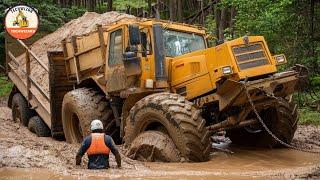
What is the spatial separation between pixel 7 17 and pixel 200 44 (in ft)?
28.0

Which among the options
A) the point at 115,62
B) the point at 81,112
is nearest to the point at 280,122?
the point at 115,62

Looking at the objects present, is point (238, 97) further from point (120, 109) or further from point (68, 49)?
point (68, 49)

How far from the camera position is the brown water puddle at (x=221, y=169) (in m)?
7.05

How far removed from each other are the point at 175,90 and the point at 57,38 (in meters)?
7.25

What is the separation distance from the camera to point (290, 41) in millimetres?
15852

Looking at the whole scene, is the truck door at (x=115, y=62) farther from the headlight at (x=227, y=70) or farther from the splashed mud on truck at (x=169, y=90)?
the headlight at (x=227, y=70)

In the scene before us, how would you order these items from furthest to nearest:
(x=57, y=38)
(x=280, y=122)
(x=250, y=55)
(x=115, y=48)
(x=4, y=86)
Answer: (x=4, y=86), (x=57, y=38), (x=115, y=48), (x=280, y=122), (x=250, y=55)

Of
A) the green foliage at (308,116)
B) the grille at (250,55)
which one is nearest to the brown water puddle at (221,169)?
the grille at (250,55)

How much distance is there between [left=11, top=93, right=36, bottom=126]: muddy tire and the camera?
14.2 m

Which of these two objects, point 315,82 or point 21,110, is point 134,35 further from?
point 315,82

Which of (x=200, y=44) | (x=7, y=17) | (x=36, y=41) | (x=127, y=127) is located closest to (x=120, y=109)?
(x=127, y=127)

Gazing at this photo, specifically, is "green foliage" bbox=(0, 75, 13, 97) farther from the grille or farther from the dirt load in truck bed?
the grille

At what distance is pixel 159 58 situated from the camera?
9328 millimetres

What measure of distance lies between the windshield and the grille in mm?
1526
